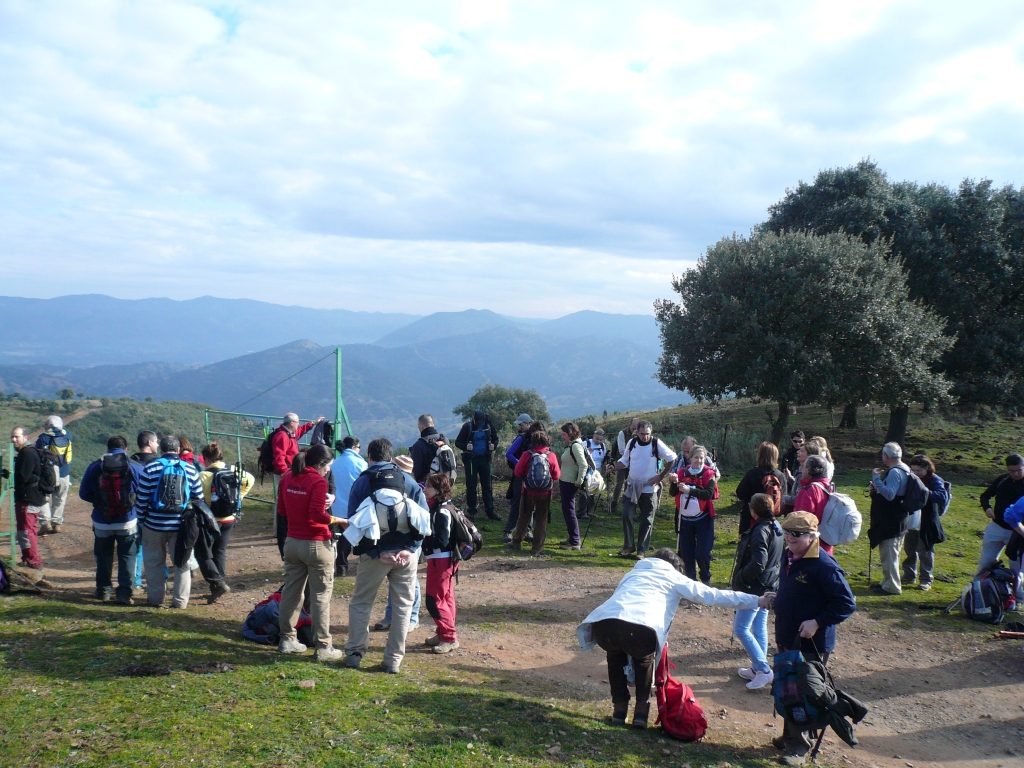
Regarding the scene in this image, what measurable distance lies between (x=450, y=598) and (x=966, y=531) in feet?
39.2

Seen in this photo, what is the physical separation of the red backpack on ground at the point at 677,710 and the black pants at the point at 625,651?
0.37 feet

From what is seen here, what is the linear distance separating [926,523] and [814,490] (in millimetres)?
2950

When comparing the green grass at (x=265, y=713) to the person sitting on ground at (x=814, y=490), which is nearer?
the green grass at (x=265, y=713)

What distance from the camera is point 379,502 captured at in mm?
6418

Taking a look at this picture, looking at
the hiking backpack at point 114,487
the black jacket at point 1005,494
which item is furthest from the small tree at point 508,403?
the hiking backpack at point 114,487

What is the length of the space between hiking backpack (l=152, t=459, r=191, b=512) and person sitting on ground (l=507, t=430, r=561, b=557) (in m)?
4.93

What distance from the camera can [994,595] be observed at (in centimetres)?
885

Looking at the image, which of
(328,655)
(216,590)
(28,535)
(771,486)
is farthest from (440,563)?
(28,535)

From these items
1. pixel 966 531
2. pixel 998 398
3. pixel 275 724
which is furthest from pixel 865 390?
pixel 275 724

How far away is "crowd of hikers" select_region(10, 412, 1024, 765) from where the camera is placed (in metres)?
5.48

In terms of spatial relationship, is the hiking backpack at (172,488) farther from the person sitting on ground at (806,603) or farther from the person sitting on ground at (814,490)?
the person sitting on ground at (814,490)

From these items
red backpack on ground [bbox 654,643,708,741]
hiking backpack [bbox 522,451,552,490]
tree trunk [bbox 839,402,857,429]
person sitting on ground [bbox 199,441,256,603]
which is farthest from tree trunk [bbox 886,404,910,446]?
person sitting on ground [bbox 199,441,256,603]

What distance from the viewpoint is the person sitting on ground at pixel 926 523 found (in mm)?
9891

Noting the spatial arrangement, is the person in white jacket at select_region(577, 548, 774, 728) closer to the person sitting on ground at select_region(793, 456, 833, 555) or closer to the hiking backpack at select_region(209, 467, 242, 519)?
the person sitting on ground at select_region(793, 456, 833, 555)
